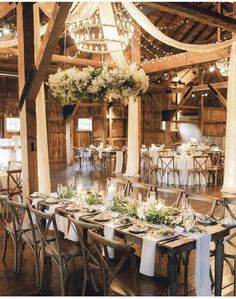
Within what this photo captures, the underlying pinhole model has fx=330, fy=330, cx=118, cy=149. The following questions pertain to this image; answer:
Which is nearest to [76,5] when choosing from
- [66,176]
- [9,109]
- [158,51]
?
[66,176]

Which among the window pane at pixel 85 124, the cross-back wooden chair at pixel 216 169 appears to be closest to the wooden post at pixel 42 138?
the cross-back wooden chair at pixel 216 169

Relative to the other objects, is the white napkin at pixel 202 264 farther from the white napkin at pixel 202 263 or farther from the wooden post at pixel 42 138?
the wooden post at pixel 42 138

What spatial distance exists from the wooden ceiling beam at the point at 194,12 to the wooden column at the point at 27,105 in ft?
5.45

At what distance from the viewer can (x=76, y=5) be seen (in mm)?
4820

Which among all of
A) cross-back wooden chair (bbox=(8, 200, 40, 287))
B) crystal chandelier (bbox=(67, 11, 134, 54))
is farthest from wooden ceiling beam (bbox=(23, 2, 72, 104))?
cross-back wooden chair (bbox=(8, 200, 40, 287))

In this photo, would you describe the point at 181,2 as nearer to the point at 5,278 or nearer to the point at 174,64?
the point at 5,278

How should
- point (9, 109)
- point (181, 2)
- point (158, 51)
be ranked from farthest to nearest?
point (158, 51)
point (9, 109)
point (181, 2)

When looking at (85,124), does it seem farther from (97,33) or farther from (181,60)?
(97,33)

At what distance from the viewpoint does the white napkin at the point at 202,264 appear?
276 cm

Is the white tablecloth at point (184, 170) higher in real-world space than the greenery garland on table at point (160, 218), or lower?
lower

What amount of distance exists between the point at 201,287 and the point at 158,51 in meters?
13.8

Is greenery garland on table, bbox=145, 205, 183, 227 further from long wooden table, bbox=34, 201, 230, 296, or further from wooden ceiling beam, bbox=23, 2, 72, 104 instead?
wooden ceiling beam, bbox=23, 2, 72, 104

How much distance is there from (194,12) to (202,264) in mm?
3792

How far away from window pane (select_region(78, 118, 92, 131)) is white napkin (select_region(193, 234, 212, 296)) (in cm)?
1403
